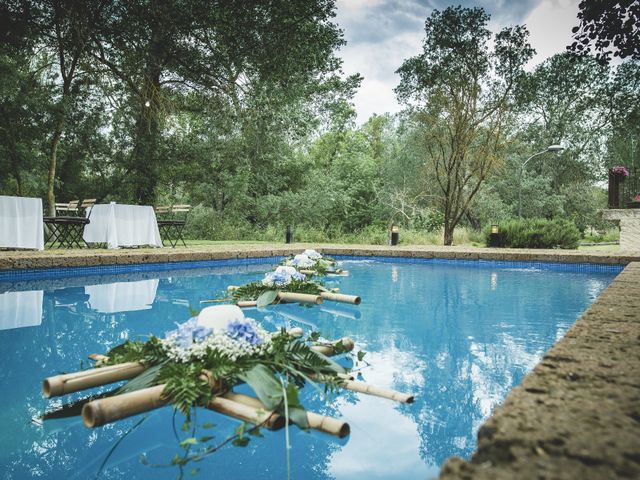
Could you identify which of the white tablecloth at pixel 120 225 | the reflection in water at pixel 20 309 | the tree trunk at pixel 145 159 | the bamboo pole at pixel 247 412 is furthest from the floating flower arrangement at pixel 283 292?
the tree trunk at pixel 145 159

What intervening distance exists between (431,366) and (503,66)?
10.7m

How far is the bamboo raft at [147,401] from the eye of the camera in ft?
4.84

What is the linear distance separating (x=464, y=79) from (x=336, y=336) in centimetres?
982

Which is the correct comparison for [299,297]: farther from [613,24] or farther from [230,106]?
[230,106]

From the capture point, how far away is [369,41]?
14281 mm

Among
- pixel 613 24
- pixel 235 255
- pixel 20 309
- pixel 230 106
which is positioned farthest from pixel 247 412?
pixel 230 106

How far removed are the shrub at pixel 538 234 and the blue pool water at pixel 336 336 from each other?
379cm

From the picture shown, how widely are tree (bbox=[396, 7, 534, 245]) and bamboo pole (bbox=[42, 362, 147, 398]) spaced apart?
1079 centimetres

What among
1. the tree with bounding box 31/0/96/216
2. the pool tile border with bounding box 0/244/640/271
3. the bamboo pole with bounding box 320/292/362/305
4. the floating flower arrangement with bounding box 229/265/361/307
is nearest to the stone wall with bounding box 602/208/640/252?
the pool tile border with bounding box 0/244/640/271

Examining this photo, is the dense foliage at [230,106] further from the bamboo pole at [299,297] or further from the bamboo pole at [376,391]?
the bamboo pole at [376,391]

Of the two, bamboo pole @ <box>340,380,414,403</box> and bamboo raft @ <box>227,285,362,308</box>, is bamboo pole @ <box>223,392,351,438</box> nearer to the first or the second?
bamboo pole @ <box>340,380,414,403</box>

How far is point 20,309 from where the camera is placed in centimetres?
455

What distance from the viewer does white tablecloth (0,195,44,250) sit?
699cm

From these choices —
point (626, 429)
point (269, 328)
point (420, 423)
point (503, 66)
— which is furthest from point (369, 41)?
point (626, 429)
